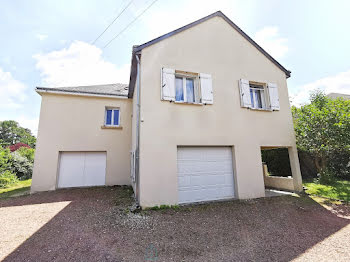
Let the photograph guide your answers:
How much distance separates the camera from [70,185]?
330 inches

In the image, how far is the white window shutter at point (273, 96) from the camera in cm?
723

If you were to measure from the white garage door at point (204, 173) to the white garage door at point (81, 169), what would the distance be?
5454 mm

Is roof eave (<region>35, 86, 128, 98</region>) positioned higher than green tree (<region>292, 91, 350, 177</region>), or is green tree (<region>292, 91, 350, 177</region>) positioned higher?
roof eave (<region>35, 86, 128, 98</region>)

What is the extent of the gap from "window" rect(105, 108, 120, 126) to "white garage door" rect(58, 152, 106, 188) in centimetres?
189

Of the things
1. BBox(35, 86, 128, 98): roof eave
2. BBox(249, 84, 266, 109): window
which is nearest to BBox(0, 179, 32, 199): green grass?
BBox(35, 86, 128, 98): roof eave

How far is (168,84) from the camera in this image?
5816 millimetres

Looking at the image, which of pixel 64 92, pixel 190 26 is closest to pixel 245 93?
pixel 190 26

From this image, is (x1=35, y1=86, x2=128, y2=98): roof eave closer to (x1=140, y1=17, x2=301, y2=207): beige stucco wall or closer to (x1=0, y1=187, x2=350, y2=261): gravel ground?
(x1=140, y1=17, x2=301, y2=207): beige stucco wall

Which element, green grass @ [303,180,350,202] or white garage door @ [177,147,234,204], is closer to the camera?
white garage door @ [177,147,234,204]

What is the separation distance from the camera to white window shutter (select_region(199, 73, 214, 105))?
617 cm

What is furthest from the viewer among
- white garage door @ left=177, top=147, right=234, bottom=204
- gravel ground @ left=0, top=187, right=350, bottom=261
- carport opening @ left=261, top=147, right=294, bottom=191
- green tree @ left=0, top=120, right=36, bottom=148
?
green tree @ left=0, top=120, right=36, bottom=148

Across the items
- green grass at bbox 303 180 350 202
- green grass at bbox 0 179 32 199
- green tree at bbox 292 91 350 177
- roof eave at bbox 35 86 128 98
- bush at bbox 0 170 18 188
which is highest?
roof eave at bbox 35 86 128 98

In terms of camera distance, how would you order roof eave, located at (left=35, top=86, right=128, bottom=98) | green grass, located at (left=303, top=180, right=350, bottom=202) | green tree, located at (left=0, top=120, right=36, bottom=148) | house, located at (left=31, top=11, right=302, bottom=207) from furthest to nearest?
1. green tree, located at (left=0, top=120, right=36, bottom=148)
2. roof eave, located at (left=35, top=86, right=128, bottom=98)
3. green grass, located at (left=303, top=180, right=350, bottom=202)
4. house, located at (left=31, top=11, right=302, bottom=207)

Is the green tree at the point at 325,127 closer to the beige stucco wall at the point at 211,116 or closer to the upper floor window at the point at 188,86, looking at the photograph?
the beige stucco wall at the point at 211,116
